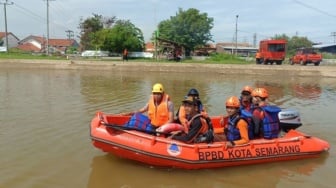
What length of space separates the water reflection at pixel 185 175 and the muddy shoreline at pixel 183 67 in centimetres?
2424

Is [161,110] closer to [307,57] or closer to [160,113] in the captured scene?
[160,113]

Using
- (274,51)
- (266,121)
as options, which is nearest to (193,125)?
(266,121)

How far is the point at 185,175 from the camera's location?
21.4 ft

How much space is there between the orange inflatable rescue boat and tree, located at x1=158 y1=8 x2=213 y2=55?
43.5 meters

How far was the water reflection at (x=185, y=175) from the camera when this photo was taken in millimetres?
6211

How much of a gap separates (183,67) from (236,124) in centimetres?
2527

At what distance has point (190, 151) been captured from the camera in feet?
21.3

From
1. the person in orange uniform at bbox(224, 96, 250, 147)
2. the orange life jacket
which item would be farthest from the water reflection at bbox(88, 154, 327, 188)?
the orange life jacket

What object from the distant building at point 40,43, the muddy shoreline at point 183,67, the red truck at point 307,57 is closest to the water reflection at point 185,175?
the muddy shoreline at point 183,67

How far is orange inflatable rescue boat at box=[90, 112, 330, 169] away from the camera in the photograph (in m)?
6.46

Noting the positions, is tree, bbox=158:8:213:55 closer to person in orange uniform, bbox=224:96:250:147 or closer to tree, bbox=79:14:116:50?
tree, bbox=79:14:116:50

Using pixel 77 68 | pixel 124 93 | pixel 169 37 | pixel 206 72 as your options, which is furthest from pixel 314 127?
pixel 169 37

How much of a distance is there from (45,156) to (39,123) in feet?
9.07

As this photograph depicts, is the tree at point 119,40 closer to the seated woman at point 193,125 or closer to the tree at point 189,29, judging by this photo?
the tree at point 189,29
